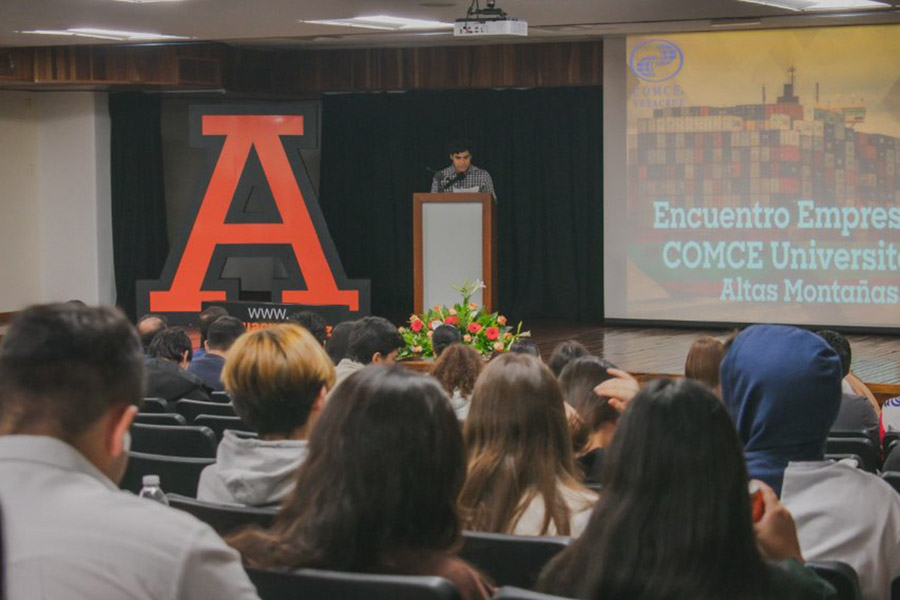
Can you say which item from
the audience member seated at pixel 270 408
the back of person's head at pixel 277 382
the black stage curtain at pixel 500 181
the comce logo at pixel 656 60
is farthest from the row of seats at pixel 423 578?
the black stage curtain at pixel 500 181

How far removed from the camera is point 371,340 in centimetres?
446

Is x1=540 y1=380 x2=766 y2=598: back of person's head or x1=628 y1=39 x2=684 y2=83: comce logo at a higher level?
x1=628 y1=39 x2=684 y2=83: comce logo

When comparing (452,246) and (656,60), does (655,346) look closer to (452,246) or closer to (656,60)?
(452,246)

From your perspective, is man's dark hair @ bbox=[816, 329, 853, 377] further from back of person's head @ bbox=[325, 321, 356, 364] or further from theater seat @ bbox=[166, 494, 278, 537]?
theater seat @ bbox=[166, 494, 278, 537]

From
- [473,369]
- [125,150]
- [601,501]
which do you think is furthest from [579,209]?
[601,501]

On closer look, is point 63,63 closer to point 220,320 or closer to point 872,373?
point 220,320

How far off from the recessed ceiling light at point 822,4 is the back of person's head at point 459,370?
528 cm

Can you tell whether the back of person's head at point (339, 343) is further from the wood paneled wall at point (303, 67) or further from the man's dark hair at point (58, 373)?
the wood paneled wall at point (303, 67)

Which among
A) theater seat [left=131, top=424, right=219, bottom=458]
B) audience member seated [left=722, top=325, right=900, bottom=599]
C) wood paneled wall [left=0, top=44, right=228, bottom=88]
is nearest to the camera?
audience member seated [left=722, top=325, right=900, bottom=599]

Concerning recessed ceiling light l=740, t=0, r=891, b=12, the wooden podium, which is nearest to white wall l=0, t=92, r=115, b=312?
the wooden podium

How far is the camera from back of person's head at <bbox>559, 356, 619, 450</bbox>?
120 inches

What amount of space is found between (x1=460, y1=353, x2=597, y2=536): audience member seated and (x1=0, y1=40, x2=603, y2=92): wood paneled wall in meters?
8.73

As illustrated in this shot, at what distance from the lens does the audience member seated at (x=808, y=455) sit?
2.19m

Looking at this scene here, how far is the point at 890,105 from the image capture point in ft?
31.3
